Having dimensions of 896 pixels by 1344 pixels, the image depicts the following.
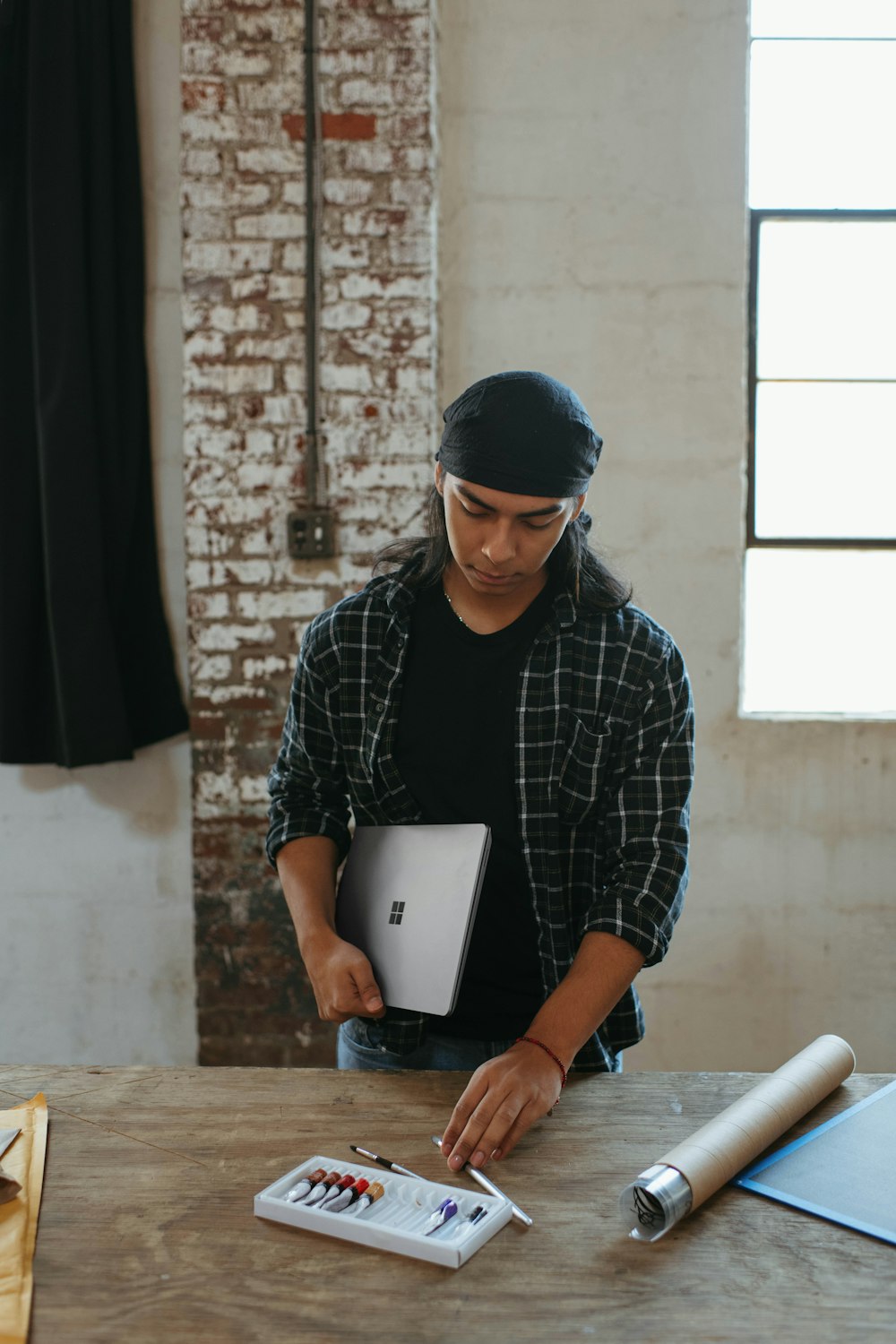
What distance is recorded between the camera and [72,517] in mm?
2486

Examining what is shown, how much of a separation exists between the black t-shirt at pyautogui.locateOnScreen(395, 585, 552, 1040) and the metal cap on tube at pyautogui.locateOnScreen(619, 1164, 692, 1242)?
1.60 feet

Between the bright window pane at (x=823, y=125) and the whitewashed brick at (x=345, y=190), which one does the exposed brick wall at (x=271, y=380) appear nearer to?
the whitewashed brick at (x=345, y=190)

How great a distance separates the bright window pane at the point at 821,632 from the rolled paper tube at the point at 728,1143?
1.55 metres

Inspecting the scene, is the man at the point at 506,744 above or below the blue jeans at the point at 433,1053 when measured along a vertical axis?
above

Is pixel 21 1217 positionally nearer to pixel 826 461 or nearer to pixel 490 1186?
pixel 490 1186

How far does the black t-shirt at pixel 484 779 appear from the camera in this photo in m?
1.46

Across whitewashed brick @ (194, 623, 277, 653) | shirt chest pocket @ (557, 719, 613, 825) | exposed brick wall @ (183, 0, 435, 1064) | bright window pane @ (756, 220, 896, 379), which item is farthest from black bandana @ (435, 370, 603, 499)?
bright window pane @ (756, 220, 896, 379)

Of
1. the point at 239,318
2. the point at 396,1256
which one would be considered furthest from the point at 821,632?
the point at 396,1256

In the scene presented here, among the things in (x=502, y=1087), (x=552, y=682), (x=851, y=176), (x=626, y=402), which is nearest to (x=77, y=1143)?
(x=502, y=1087)

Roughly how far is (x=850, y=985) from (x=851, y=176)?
198 centimetres

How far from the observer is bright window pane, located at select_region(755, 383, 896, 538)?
8.77 ft

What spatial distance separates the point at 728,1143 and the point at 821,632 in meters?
1.86

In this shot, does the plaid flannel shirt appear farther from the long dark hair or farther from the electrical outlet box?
the electrical outlet box

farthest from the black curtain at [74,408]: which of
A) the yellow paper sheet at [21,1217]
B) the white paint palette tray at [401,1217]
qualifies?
the white paint palette tray at [401,1217]
